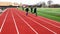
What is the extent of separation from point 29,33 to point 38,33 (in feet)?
1.86

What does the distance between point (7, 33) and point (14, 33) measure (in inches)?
17.4

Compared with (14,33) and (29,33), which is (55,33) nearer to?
(29,33)

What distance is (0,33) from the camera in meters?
12.7

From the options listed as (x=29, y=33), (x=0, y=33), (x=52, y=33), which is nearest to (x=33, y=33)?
(x=29, y=33)

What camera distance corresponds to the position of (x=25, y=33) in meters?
12.5

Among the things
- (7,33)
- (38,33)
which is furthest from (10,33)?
(38,33)

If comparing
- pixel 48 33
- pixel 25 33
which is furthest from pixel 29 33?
pixel 48 33

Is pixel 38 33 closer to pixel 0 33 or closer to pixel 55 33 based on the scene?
pixel 55 33

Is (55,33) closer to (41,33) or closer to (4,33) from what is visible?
(41,33)

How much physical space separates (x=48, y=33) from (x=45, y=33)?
0.20 metres

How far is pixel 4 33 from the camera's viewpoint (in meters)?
12.7

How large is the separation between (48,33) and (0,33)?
3.04 metres

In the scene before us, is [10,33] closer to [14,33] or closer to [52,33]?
[14,33]

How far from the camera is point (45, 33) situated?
12469 millimetres
